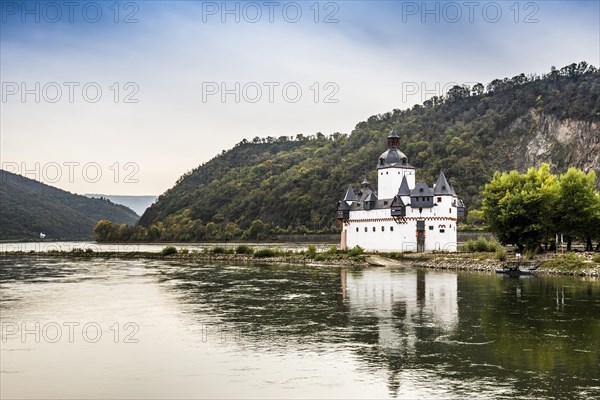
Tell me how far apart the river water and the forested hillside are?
307 ft

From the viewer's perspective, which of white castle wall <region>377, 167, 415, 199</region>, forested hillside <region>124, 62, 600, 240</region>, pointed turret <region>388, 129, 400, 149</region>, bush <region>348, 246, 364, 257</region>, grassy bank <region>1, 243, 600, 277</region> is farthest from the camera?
forested hillside <region>124, 62, 600, 240</region>

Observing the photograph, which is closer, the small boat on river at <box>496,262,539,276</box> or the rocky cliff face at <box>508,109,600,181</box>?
the small boat on river at <box>496,262,539,276</box>

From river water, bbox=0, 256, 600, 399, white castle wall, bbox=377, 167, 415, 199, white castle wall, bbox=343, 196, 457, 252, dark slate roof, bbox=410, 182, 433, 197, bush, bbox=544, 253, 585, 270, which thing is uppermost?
white castle wall, bbox=377, 167, 415, 199

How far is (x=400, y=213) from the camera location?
7700 centimetres

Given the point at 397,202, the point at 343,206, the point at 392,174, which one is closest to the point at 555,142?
the point at 392,174

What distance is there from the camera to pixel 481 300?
127 feet

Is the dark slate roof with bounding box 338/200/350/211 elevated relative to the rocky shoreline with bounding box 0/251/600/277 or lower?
elevated

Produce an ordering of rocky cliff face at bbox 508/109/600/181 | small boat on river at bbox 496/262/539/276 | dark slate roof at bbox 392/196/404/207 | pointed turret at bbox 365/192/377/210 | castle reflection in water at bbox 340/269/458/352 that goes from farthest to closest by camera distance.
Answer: rocky cliff face at bbox 508/109/600/181 → pointed turret at bbox 365/192/377/210 → dark slate roof at bbox 392/196/404/207 → small boat on river at bbox 496/262/539/276 → castle reflection in water at bbox 340/269/458/352

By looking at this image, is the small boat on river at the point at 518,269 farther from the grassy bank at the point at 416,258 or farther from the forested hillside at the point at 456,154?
the forested hillside at the point at 456,154

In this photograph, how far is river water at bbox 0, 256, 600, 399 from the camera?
19719 mm

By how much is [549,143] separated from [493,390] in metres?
138

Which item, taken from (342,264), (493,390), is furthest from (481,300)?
(342,264)

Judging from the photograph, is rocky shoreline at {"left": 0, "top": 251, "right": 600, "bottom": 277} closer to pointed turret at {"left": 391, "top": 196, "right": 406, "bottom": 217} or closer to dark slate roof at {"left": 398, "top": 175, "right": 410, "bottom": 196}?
pointed turret at {"left": 391, "top": 196, "right": 406, "bottom": 217}

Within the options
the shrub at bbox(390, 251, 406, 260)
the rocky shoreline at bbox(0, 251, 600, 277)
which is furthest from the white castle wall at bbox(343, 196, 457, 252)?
the rocky shoreline at bbox(0, 251, 600, 277)
